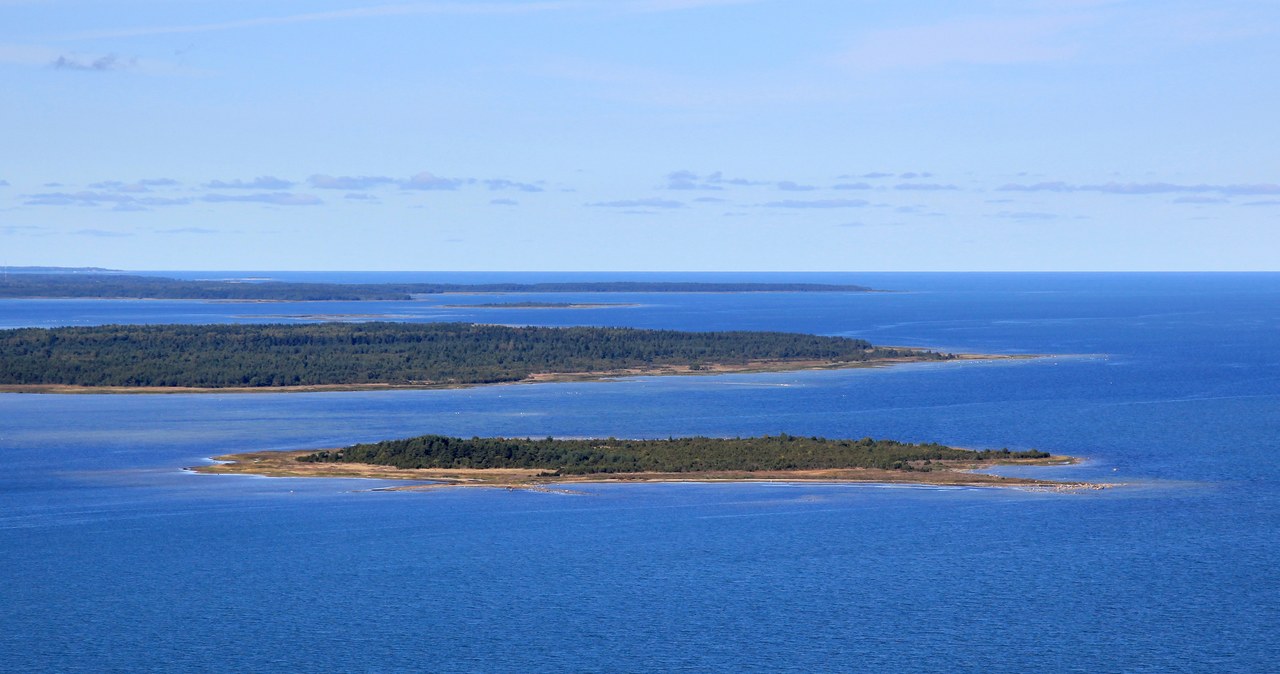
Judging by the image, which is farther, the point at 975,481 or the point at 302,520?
the point at 975,481

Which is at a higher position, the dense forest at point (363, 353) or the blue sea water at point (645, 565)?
the dense forest at point (363, 353)

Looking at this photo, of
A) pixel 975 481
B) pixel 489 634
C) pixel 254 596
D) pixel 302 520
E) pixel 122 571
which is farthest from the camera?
pixel 975 481

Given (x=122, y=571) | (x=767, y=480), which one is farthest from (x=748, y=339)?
(x=122, y=571)

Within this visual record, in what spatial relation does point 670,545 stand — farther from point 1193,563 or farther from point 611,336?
point 611,336

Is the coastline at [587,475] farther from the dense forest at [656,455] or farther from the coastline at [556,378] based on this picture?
the coastline at [556,378]

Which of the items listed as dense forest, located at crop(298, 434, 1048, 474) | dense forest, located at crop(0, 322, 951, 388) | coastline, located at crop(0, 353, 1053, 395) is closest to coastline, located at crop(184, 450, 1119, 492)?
dense forest, located at crop(298, 434, 1048, 474)

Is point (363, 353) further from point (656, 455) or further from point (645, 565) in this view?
point (645, 565)

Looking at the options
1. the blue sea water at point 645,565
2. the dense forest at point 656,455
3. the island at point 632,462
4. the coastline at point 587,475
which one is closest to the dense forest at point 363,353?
the blue sea water at point 645,565
